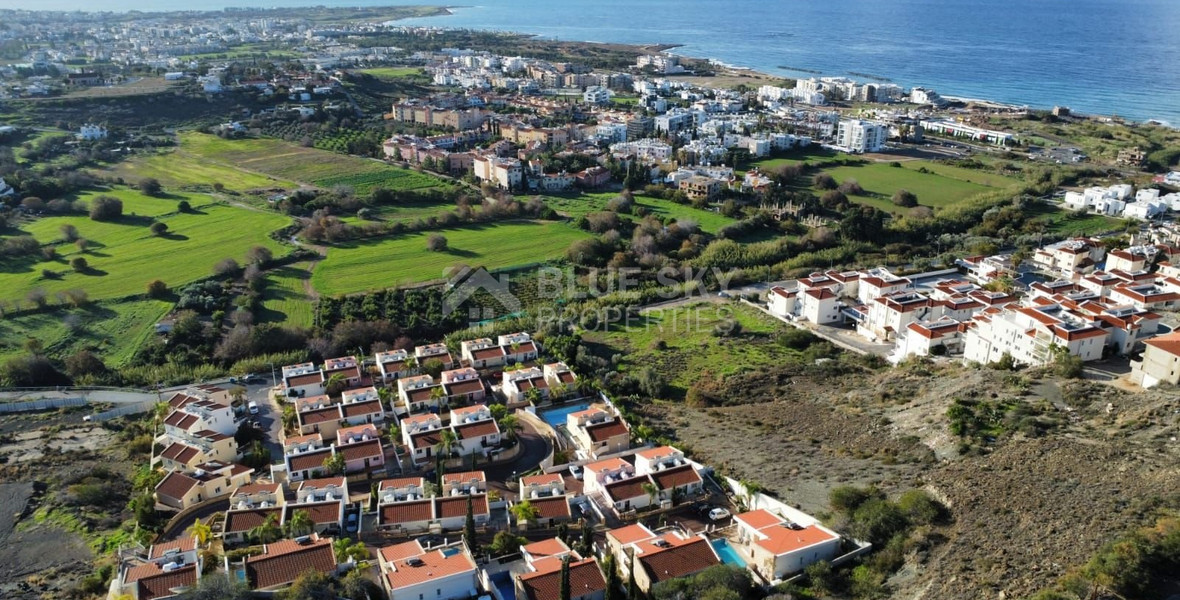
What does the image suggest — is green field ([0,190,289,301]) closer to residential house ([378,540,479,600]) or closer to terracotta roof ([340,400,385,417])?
terracotta roof ([340,400,385,417])

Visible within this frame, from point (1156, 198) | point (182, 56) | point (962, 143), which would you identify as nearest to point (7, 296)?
point (1156, 198)

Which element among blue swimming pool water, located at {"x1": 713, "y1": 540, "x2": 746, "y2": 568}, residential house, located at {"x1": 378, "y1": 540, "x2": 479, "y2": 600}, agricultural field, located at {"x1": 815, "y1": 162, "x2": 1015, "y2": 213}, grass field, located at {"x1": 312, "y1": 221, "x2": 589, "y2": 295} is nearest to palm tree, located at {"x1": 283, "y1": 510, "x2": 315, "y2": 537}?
residential house, located at {"x1": 378, "y1": 540, "x2": 479, "y2": 600}

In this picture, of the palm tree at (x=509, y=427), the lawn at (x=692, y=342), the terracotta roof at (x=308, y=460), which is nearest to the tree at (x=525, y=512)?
the palm tree at (x=509, y=427)

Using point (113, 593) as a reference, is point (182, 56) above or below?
above

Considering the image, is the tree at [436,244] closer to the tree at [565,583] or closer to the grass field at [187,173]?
the grass field at [187,173]

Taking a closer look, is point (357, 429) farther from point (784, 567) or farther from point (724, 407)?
point (784, 567)

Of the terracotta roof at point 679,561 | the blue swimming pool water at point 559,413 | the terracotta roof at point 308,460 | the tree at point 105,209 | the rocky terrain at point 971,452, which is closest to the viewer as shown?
the rocky terrain at point 971,452

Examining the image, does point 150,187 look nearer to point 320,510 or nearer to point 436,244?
point 436,244
